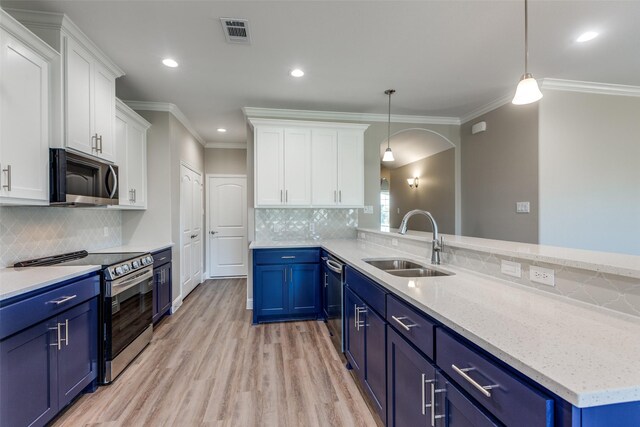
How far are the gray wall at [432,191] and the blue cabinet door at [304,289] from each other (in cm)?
252

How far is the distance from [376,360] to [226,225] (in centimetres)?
460

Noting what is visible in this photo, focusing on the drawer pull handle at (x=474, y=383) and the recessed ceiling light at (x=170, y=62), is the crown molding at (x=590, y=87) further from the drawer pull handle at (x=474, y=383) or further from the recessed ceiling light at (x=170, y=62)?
the recessed ceiling light at (x=170, y=62)

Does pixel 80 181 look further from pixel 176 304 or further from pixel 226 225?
pixel 226 225

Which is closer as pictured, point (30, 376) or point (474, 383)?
point (474, 383)

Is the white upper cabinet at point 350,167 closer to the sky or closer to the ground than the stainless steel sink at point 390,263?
closer to the sky

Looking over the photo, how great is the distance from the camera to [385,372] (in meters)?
1.67

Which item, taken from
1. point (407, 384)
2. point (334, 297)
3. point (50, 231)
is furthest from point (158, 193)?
point (407, 384)

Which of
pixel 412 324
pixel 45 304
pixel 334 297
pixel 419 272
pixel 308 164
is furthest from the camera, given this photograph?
pixel 308 164

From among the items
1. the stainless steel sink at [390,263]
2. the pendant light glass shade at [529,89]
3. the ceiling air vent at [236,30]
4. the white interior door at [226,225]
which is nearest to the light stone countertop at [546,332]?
the stainless steel sink at [390,263]

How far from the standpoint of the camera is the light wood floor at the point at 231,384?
6.31ft

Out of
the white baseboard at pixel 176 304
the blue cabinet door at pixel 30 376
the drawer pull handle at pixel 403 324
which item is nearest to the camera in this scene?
the drawer pull handle at pixel 403 324

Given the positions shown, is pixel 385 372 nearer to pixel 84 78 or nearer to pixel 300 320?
pixel 300 320

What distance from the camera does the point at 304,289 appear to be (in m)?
3.50

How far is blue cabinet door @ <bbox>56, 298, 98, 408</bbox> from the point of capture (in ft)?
6.17
